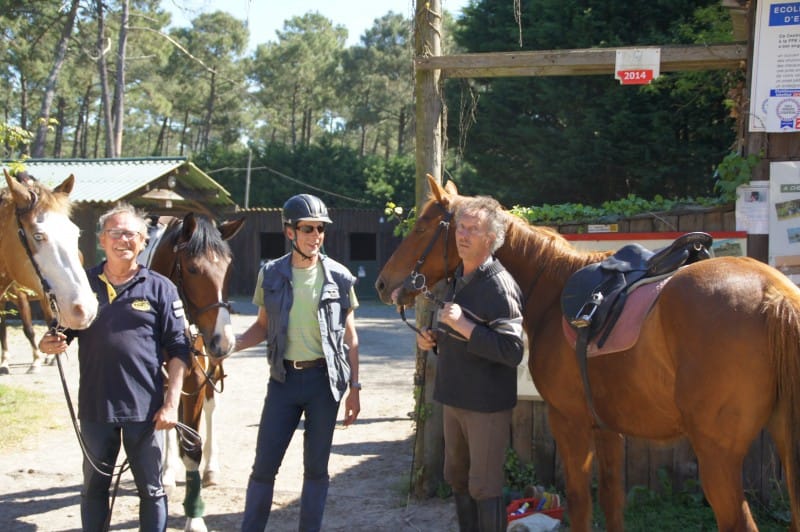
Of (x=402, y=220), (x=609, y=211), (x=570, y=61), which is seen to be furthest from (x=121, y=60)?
(x=609, y=211)

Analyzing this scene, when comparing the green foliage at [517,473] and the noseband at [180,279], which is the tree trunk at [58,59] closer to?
the noseband at [180,279]

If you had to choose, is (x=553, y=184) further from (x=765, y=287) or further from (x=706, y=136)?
(x=765, y=287)

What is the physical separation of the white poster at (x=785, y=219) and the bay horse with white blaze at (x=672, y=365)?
1.37 metres

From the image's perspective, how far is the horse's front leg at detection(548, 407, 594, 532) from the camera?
11.9 ft

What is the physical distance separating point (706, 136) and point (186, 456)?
1484 centimetres

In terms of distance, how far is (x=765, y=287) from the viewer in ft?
9.72

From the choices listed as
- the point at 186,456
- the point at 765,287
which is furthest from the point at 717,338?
the point at 186,456

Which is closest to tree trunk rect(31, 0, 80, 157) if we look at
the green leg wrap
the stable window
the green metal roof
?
the green metal roof

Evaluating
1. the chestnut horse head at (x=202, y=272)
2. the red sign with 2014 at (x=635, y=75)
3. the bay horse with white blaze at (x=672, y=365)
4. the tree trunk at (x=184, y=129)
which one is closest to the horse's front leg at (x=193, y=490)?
the chestnut horse head at (x=202, y=272)

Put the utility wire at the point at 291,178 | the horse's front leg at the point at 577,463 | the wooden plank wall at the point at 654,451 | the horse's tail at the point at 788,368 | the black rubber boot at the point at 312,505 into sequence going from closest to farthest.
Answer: the horse's tail at the point at 788,368, the horse's front leg at the point at 577,463, the black rubber boot at the point at 312,505, the wooden plank wall at the point at 654,451, the utility wire at the point at 291,178

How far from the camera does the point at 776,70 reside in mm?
4562

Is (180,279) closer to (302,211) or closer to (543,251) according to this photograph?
(302,211)

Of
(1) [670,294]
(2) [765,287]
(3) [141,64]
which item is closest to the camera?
(2) [765,287]

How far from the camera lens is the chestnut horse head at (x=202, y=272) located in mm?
4359
